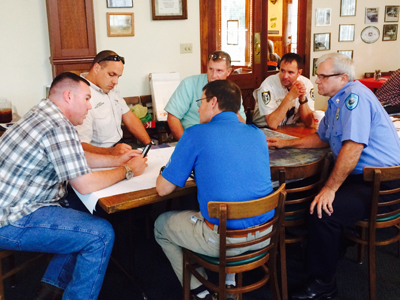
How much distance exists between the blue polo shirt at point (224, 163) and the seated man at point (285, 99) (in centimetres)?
136

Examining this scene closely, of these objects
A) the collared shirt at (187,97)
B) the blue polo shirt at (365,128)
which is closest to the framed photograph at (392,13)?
the collared shirt at (187,97)

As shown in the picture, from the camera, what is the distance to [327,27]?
5.79 m

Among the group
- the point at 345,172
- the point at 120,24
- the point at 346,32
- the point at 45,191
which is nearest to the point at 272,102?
the point at 345,172

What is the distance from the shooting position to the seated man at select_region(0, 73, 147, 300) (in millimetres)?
1720

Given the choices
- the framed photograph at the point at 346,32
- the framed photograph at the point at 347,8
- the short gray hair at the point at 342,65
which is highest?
the framed photograph at the point at 347,8

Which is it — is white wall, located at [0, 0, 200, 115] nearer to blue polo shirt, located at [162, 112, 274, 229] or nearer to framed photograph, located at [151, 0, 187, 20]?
framed photograph, located at [151, 0, 187, 20]

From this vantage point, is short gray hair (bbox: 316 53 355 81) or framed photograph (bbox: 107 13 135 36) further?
framed photograph (bbox: 107 13 135 36)

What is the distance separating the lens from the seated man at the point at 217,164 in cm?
163

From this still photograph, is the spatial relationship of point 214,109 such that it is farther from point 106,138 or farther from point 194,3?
point 194,3

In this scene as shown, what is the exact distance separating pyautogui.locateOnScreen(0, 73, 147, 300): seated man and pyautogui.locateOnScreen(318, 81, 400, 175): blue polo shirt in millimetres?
1243

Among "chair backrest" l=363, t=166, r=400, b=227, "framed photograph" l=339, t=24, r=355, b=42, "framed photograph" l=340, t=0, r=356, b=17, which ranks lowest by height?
"chair backrest" l=363, t=166, r=400, b=227

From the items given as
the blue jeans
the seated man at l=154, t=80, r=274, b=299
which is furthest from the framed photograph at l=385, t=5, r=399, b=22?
the blue jeans

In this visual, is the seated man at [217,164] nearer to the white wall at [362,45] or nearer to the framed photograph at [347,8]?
the white wall at [362,45]

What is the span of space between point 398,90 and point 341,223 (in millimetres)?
2209
